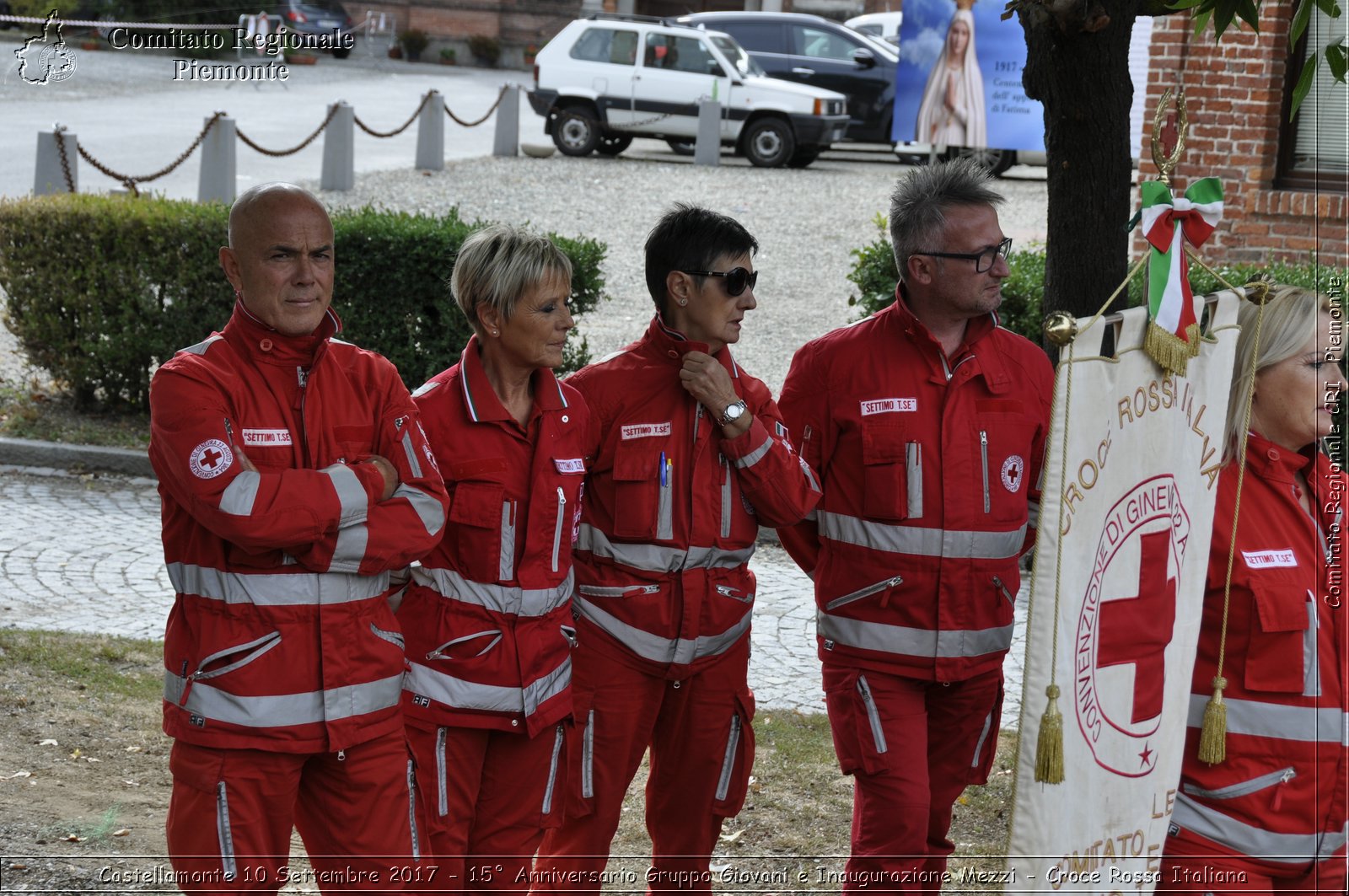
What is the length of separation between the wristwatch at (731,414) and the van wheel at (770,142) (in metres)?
18.4

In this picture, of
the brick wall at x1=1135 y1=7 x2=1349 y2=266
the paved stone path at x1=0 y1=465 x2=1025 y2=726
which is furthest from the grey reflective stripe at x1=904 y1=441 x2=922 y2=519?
the brick wall at x1=1135 y1=7 x2=1349 y2=266

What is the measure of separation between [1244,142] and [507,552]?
9.72 m

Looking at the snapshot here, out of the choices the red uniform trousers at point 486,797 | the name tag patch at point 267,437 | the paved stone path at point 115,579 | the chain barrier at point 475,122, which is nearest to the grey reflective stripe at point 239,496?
the name tag patch at point 267,437

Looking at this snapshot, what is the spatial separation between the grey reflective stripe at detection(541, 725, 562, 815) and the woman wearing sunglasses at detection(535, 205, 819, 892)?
14cm

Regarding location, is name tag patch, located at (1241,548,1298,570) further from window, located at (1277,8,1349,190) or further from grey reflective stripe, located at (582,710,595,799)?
window, located at (1277,8,1349,190)

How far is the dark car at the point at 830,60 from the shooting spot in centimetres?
2380

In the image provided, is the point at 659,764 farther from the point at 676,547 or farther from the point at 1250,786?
the point at 1250,786

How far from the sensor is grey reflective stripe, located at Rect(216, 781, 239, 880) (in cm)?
314

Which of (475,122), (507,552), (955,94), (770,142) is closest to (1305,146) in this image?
(955,94)

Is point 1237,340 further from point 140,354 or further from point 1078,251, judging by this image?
point 140,354

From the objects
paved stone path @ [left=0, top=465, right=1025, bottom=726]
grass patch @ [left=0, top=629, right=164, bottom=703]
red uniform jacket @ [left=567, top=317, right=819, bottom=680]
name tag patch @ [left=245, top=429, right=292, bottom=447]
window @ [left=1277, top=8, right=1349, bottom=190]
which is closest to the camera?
name tag patch @ [left=245, top=429, right=292, bottom=447]

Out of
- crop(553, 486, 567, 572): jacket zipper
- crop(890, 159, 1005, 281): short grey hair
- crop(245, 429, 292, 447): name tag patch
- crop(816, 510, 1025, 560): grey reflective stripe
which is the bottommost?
crop(816, 510, 1025, 560): grey reflective stripe

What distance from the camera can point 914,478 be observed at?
3.87 m

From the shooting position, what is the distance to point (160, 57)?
32375 millimetres
